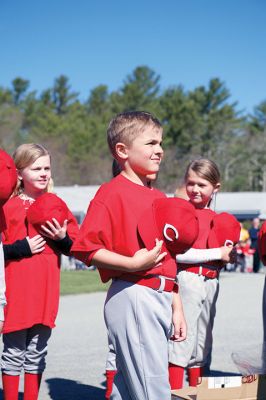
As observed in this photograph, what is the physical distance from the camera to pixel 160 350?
364 cm

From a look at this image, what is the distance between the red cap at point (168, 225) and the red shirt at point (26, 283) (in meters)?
1.40

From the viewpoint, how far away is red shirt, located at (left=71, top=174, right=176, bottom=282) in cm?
371

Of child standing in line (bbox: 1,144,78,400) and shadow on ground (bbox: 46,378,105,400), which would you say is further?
shadow on ground (bbox: 46,378,105,400)

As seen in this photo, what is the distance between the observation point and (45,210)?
478cm

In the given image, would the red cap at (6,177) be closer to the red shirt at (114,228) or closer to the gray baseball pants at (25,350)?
the red shirt at (114,228)

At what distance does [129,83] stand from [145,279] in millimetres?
73932

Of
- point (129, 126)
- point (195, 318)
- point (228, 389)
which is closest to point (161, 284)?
point (129, 126)

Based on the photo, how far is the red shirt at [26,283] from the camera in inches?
191

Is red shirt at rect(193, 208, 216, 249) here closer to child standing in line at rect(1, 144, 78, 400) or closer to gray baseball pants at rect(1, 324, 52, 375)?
child standing in line at rect(1, 144, 78, 400)

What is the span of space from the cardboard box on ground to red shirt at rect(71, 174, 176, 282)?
0.89 meters

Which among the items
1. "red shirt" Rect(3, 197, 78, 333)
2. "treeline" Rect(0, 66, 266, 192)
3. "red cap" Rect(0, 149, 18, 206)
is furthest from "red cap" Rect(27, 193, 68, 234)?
"treeline" Rect(0, 66, 266, 192)

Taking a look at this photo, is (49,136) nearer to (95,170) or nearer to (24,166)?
(95,170)

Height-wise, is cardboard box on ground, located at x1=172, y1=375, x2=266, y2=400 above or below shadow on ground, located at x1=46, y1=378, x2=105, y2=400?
above

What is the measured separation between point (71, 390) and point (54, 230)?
6.19 ft
